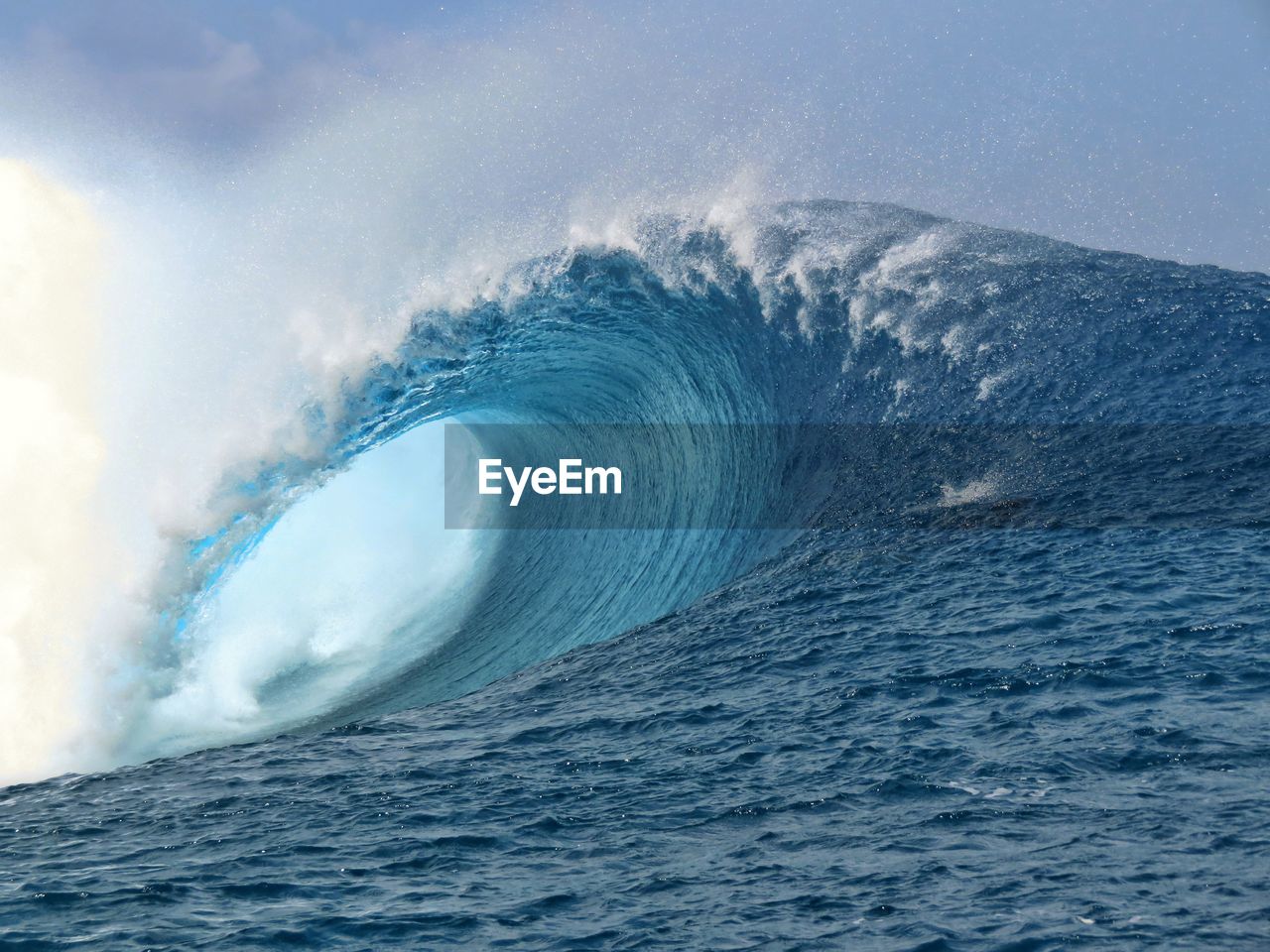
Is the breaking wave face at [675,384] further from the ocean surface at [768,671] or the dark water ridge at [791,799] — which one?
the dark water ridge at [791,799]

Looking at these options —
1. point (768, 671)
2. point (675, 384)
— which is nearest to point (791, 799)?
point (768, 671)

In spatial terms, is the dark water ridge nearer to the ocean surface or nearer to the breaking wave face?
the ocean surface

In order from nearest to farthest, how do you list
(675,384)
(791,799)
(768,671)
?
1. (791,799)
2. (768,671)
3. (675,384)

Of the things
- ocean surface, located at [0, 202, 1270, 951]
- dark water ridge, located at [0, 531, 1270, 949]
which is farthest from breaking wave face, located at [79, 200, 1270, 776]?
dark water ridge, located at [0, 531, 1270, 949]

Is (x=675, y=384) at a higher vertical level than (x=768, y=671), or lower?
higher

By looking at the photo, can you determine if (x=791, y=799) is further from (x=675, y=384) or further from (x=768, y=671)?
(x=675, y=384)

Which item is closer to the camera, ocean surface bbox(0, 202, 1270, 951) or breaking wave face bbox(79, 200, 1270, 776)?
ocean surface bbox(0, 202, 1270, 951)
